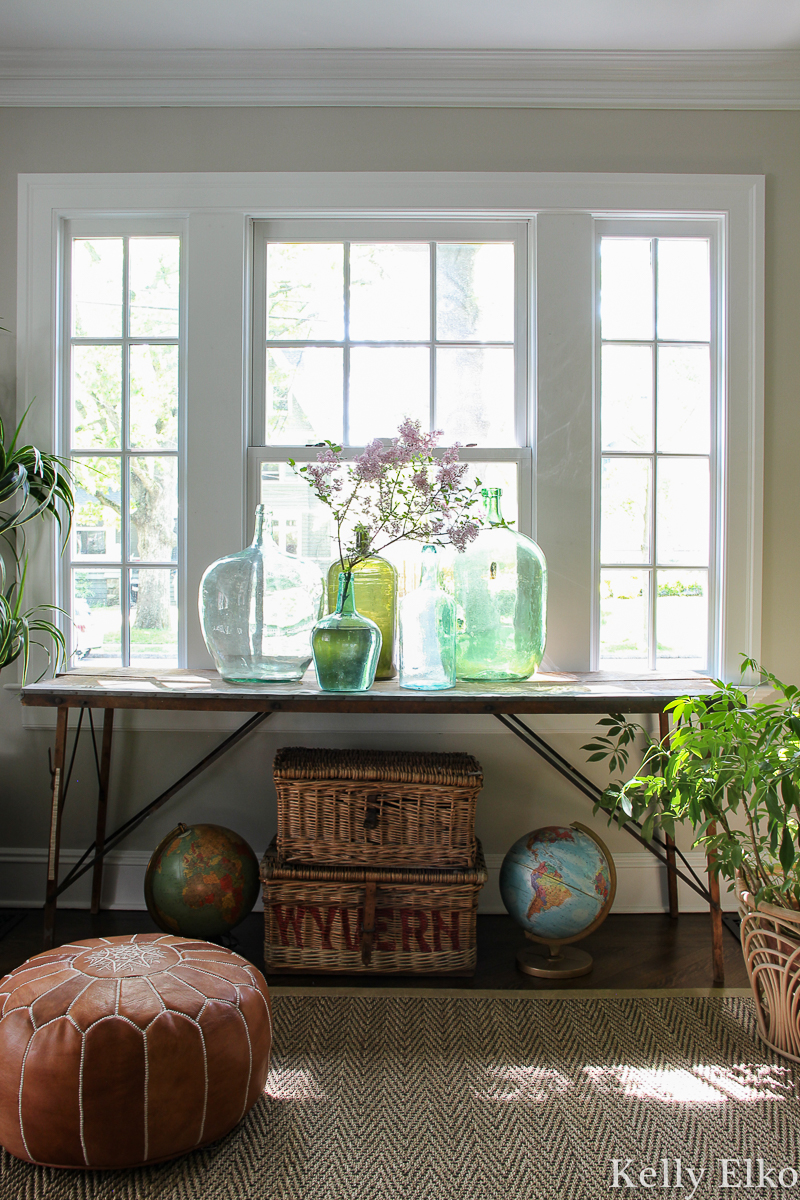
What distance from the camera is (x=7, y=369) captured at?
270 cm

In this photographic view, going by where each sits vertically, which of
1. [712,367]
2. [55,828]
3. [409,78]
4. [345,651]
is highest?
[409,78]

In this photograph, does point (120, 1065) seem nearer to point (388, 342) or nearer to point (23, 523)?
point (23, 523)

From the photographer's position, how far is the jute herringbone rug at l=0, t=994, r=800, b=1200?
1461 millimetres

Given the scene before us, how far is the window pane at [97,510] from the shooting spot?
2754mm

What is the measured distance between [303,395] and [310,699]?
1.19m

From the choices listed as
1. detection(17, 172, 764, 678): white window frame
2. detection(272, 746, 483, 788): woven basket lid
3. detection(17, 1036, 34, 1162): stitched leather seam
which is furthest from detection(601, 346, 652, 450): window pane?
detection(17, 1036, 34, 1162): stitched leather seam

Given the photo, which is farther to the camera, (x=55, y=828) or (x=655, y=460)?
(x=655, y=460)

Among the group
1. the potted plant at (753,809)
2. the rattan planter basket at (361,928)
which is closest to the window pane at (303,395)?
the rattan planter basket at (361,928)

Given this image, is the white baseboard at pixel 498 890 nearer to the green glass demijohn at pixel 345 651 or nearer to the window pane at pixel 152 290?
the green glass demijohn at pixel 345 651

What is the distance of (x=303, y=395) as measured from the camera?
2.75m

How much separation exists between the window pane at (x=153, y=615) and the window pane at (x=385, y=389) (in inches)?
33.5

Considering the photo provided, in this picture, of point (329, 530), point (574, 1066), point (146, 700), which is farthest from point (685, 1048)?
point (329, 530)

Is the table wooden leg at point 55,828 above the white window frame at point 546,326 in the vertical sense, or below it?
below

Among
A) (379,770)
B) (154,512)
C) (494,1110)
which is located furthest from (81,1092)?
(154,512)
